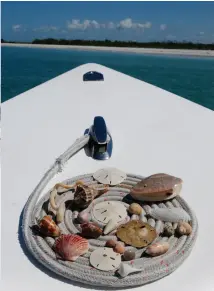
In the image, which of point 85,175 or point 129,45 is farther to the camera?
point 129,45

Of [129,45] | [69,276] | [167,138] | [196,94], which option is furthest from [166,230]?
[129,45]

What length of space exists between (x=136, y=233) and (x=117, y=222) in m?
0.10

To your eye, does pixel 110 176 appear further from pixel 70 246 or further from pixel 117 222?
pixel 70 246

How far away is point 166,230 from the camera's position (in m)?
1.33

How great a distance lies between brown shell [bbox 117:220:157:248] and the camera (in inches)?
50.6

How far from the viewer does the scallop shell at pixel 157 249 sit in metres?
1.23

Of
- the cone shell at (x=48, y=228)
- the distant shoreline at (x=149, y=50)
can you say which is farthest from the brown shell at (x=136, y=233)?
the distant shoreline at (x=149, y=50)

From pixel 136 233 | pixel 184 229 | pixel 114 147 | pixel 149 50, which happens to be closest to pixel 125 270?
pixel 136 233

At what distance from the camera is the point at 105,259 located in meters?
1.21

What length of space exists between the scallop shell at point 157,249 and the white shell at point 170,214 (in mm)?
173

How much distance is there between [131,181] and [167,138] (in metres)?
0.69

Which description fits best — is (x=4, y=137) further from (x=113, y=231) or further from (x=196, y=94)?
(x=196, y=94)

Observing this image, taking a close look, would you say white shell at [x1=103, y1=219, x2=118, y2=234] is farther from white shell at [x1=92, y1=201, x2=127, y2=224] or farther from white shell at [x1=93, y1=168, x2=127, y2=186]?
white shell at [x1=93, y1=168, x2=127, y2=186]

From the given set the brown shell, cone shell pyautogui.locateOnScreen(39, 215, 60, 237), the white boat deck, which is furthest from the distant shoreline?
cone shell pyautogui.locateOnScreen(39, 215, 60, 237)
